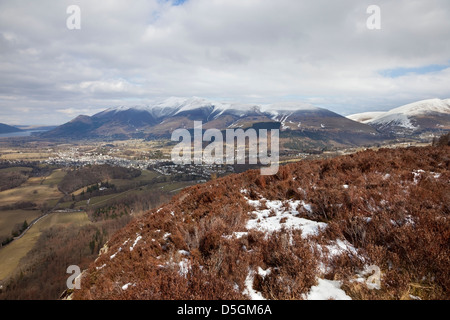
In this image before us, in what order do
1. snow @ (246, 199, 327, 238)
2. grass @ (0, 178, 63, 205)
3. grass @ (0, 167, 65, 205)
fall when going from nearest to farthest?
snow @ (246, 199, 327, 238), grass @ (0, 178, 63, 205), grass @ (0, 167, 65, 205)

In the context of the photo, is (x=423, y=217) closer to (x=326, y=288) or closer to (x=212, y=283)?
(x=326, y=288)

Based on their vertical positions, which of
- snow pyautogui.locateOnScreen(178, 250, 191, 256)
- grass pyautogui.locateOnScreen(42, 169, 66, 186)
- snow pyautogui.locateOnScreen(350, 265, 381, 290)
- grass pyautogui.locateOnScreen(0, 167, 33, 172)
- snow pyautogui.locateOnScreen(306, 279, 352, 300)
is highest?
snow pyautogui.locateOnScreen(350, 265, 381, 290)

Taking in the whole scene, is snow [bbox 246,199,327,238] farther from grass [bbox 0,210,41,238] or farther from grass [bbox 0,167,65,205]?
grass [bbox 0,167,65,205]

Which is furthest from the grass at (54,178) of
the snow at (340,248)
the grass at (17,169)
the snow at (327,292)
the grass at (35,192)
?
the snow at (327,292)

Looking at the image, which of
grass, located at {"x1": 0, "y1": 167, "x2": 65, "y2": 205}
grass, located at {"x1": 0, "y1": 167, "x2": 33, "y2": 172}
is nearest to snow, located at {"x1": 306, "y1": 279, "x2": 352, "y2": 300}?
grass, located at {"x1": 0, "y1": 167, "x2": 65, "y2": 205}

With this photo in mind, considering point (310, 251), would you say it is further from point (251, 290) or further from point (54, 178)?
point (54, 178)

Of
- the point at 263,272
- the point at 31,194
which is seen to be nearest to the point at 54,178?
the point at 31,194
